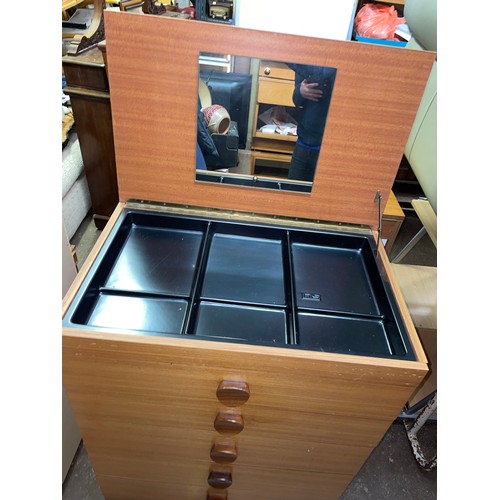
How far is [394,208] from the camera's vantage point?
1.80m

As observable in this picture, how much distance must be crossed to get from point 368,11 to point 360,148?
1802 millimetres

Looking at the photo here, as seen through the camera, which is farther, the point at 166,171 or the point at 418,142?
the point at 418,142

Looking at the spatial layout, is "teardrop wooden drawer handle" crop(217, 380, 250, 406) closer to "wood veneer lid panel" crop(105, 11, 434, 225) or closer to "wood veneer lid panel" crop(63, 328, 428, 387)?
"wood veneer lid panel" crop(63, 328, 428, 387)

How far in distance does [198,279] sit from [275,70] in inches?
19.4

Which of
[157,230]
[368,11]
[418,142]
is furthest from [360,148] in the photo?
[368,11]

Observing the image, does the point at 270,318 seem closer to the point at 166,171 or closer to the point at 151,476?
the point at 166,171

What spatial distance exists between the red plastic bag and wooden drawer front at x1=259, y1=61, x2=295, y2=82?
64.1 inches

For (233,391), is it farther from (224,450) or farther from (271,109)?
(271,109)

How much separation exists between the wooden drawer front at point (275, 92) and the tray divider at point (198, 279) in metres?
0.33

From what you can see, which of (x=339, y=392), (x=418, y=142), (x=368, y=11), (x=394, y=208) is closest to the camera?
(x=339, y=392)

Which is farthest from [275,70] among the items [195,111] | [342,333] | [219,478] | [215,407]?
[219,478]

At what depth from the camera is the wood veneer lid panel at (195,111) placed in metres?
0.76

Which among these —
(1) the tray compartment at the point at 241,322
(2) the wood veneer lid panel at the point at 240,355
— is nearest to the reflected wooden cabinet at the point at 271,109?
(1) the tray compartment at the point at 241,322

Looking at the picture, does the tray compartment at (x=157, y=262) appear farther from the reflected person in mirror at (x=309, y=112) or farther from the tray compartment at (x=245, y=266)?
the reflected person in mirror at (x=309, y=112)
